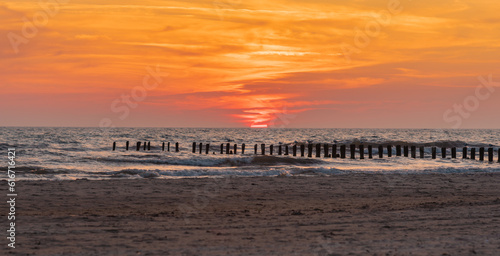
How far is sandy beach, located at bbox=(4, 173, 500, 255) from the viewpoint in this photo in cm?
734

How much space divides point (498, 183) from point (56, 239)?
613 inches

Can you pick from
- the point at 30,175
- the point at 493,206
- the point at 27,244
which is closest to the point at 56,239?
the point at 27,244

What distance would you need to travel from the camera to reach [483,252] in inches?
272

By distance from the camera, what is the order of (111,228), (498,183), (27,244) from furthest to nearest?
(498,183) < (111,228) < (27,244)

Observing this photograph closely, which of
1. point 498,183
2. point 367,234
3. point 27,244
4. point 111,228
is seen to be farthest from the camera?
point 498,183

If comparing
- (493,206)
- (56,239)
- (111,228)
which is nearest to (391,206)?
(493,206)

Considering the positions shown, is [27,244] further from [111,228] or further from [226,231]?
[226,231]

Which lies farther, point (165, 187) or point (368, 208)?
point (165, 187)

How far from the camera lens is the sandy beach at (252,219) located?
734 cm

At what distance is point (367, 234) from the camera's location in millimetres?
8195

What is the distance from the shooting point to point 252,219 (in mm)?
9867

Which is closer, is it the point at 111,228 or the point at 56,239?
the point at 56,239

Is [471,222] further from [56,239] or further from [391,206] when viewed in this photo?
[56,239]

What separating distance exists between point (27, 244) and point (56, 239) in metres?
0.45
